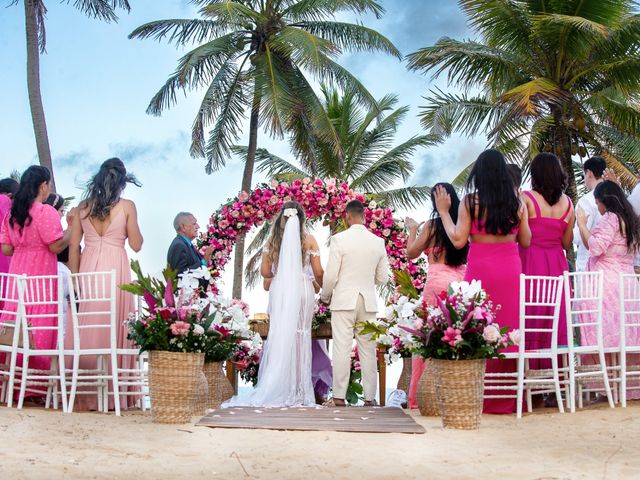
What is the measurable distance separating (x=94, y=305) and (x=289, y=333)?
7.11 feet

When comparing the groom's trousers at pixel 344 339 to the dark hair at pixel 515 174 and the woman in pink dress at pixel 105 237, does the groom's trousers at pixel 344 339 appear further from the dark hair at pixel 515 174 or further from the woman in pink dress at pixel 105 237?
the woman in pink dress at pixel 105 237

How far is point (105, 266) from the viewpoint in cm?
922

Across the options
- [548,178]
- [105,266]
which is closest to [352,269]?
[548,178]

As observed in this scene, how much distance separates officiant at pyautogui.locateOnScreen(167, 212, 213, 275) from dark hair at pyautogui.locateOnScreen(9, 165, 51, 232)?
6.29ft

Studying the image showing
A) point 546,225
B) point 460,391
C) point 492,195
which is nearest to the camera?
point 460,391

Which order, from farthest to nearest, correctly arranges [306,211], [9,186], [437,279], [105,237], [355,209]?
1. [306,211]
2. [9,186]
3. [355,209]
4. [105,237]
5. [437,279]

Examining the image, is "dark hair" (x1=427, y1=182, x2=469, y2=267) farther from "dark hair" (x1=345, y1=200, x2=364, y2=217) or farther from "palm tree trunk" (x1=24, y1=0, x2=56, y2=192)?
"palm tree trunk" (x1=24, y1=0, x2=56, y2=192)

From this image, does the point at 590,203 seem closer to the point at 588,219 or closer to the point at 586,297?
the point at 588,219

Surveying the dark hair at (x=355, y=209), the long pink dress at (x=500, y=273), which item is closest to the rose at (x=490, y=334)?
the long pink dress at (x=500, y=273)

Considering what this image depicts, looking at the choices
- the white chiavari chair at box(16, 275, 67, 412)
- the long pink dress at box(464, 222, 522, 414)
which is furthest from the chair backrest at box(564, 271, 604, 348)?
the white chiavari chair at box(16, 275, 67, 412)

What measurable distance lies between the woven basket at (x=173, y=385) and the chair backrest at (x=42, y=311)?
1481 mm

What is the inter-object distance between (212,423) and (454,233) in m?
2.69

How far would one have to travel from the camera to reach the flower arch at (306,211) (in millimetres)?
12672

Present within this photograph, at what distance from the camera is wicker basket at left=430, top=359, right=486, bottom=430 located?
7426 mm
